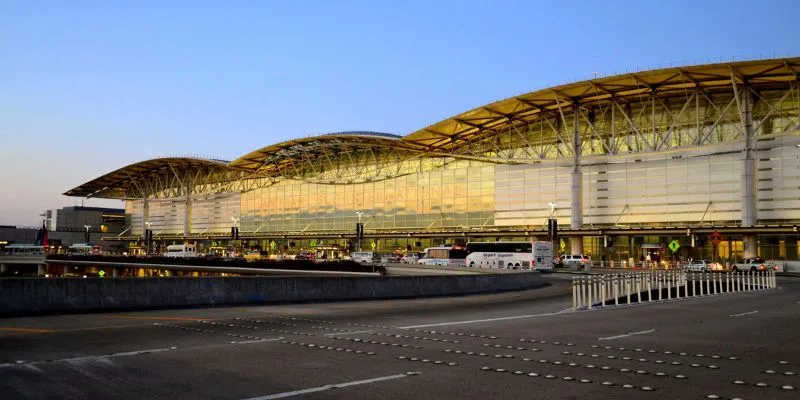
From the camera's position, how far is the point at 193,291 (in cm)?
2223

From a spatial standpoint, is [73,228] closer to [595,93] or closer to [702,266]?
[595,93]

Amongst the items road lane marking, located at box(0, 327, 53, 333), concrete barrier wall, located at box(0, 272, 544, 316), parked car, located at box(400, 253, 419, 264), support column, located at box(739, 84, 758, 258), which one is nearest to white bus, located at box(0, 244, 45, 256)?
parked car, located at box(400, 253, 419, 264)

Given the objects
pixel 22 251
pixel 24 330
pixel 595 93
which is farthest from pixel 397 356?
pixel 22 251

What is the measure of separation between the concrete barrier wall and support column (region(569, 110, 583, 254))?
5152 centimetres

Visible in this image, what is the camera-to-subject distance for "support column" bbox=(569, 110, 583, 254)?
262 feet

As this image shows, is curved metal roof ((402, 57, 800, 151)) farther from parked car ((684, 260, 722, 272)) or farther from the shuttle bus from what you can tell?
the shuttle bus

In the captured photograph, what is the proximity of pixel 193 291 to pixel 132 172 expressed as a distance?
12673cm

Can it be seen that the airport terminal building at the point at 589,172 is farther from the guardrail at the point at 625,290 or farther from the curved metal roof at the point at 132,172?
the guardrail at the point at 625,290

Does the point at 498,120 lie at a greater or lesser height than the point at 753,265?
greater

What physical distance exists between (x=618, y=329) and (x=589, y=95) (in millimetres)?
64947

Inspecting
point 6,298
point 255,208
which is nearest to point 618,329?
point 6,298

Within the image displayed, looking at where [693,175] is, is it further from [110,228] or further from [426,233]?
[110,228]

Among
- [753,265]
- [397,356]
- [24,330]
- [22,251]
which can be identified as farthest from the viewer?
[22,251]

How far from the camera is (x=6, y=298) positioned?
18.3m
